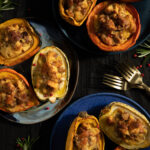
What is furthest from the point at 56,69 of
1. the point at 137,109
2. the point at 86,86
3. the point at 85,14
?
the point at 137,109

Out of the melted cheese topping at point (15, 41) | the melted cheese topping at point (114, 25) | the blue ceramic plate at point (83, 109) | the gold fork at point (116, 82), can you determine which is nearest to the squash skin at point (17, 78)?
the melted cheese topping at point (15, 41)

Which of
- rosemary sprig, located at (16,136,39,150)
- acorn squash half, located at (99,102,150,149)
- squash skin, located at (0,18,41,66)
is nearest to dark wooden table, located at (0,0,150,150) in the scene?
rosemary sprig, located at (16,136,39,150)

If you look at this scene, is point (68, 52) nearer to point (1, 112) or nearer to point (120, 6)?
point (120, 6)

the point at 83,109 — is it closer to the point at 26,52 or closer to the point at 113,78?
the point at 113,78

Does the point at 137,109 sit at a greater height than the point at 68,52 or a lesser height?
lesser

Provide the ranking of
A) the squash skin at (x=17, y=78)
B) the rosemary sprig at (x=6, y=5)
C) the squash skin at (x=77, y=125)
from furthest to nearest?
the rosemary sprig at (x=6, y=5)
the squash skin at (x=17, y=78)
the squash skin at (x=77, y=125)

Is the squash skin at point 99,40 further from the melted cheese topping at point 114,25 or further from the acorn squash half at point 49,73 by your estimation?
the acorn squash half at point 49,73

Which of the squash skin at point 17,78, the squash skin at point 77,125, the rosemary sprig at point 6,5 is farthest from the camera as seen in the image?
the rosemary sprig at point 6,5
